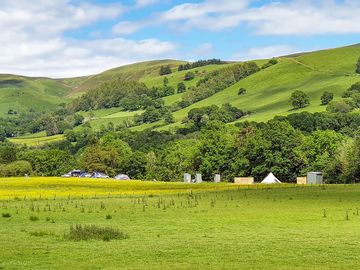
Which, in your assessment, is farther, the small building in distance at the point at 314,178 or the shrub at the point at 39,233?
the small building in distance at the point at 314,178

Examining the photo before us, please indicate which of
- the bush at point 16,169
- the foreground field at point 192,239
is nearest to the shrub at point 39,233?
the foreground field at point 192,239

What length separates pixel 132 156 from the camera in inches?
7082

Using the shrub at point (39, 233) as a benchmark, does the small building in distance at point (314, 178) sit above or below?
below

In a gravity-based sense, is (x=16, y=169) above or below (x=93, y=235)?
below

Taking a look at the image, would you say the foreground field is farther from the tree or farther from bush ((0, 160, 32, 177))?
bush ((0, 160, 32, 177))

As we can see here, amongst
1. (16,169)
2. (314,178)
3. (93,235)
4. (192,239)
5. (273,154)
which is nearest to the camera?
(192,239)

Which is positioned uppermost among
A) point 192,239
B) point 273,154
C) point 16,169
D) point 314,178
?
point 273,154

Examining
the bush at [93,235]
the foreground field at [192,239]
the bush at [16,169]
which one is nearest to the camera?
the foreground field at [192,239]

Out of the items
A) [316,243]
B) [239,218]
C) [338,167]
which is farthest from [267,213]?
[338,167]

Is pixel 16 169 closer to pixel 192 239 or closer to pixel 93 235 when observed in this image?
pixel 93 235

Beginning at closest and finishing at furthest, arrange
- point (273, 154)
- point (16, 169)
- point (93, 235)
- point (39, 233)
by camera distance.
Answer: point (93, 235), point (39, 233), point (273, 154), point (16, 169)

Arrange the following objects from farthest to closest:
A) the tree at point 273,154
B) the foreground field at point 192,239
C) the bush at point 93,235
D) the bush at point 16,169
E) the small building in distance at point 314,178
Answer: the bush at point 16,169
the tree at point 273,154
the small building in distance at point 314,178
the bush at point 93,235
the foreground field at point 192,239

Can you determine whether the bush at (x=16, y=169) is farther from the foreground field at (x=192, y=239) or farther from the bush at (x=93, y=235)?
the bush at (x=93, y=235)

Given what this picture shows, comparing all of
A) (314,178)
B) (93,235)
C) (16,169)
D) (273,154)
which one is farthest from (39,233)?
(16,169)
